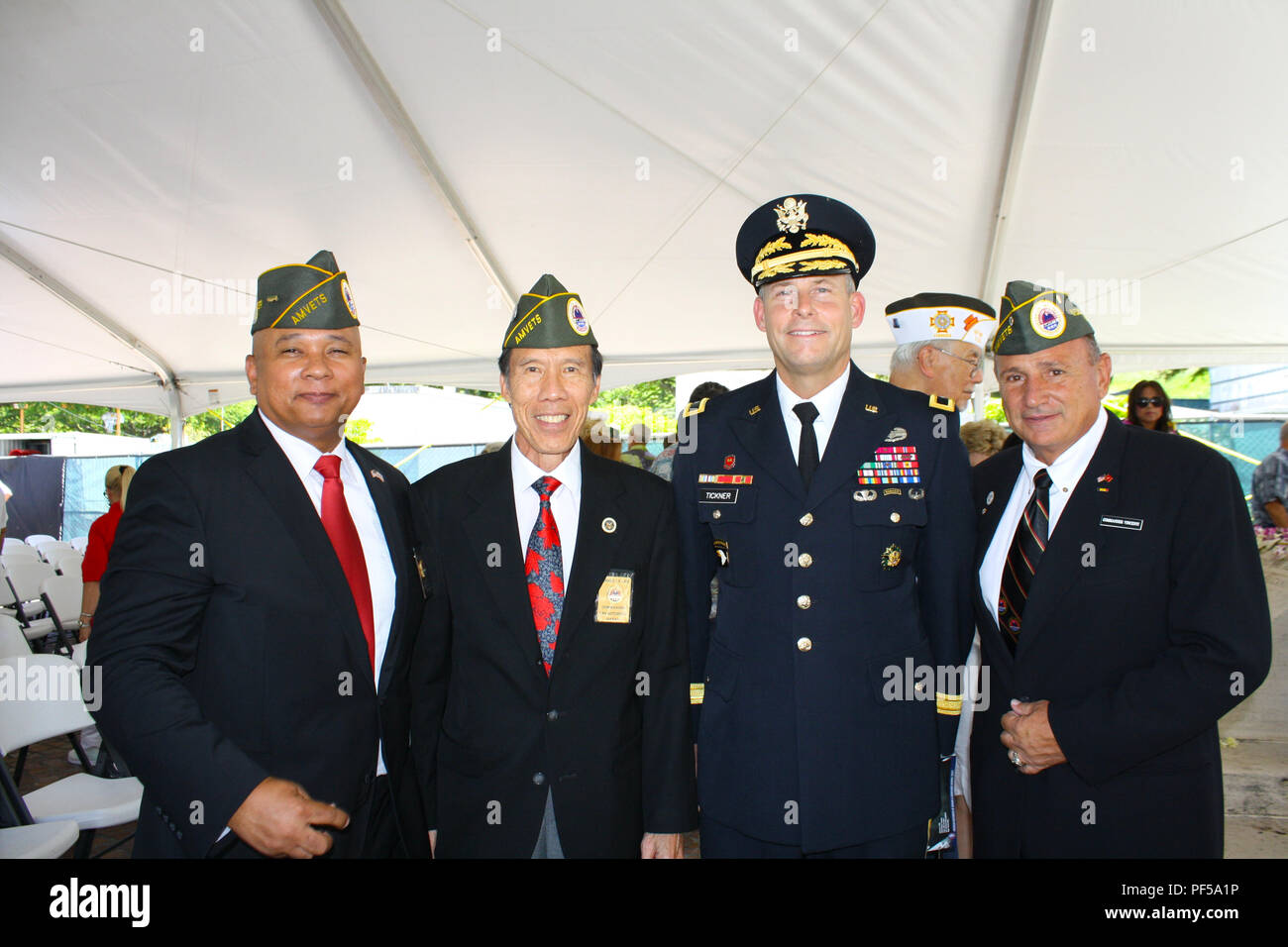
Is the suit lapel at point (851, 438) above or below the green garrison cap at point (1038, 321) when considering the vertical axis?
below

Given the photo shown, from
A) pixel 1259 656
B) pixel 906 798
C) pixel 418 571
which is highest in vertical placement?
pixel 418 571

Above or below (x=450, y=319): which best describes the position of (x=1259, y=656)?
below

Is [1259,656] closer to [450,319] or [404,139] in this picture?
[404,139]

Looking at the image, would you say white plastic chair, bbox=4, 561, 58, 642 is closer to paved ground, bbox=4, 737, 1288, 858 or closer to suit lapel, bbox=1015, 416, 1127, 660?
paved ground, bbox=4, 737, 1288, 858

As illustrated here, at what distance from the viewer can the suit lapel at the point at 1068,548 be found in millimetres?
1685

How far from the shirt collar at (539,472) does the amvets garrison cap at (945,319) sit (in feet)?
6.61

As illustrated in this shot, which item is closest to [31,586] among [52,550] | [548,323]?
[52,550]

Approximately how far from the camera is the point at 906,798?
5.46ft

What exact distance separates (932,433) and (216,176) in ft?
18.7

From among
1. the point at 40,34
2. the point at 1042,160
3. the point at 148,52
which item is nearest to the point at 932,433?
the point at 1042,160

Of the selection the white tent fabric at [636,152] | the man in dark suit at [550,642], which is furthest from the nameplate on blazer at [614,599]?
the white tent fabric at [636,152]

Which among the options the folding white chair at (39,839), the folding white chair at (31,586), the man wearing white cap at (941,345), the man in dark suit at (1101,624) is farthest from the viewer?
the folding white chair at (31,586)

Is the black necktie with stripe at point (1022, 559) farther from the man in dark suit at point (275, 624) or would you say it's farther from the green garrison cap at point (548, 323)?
the man in dark suit at point (275, 624)

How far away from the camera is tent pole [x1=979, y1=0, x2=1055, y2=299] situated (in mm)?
3826
